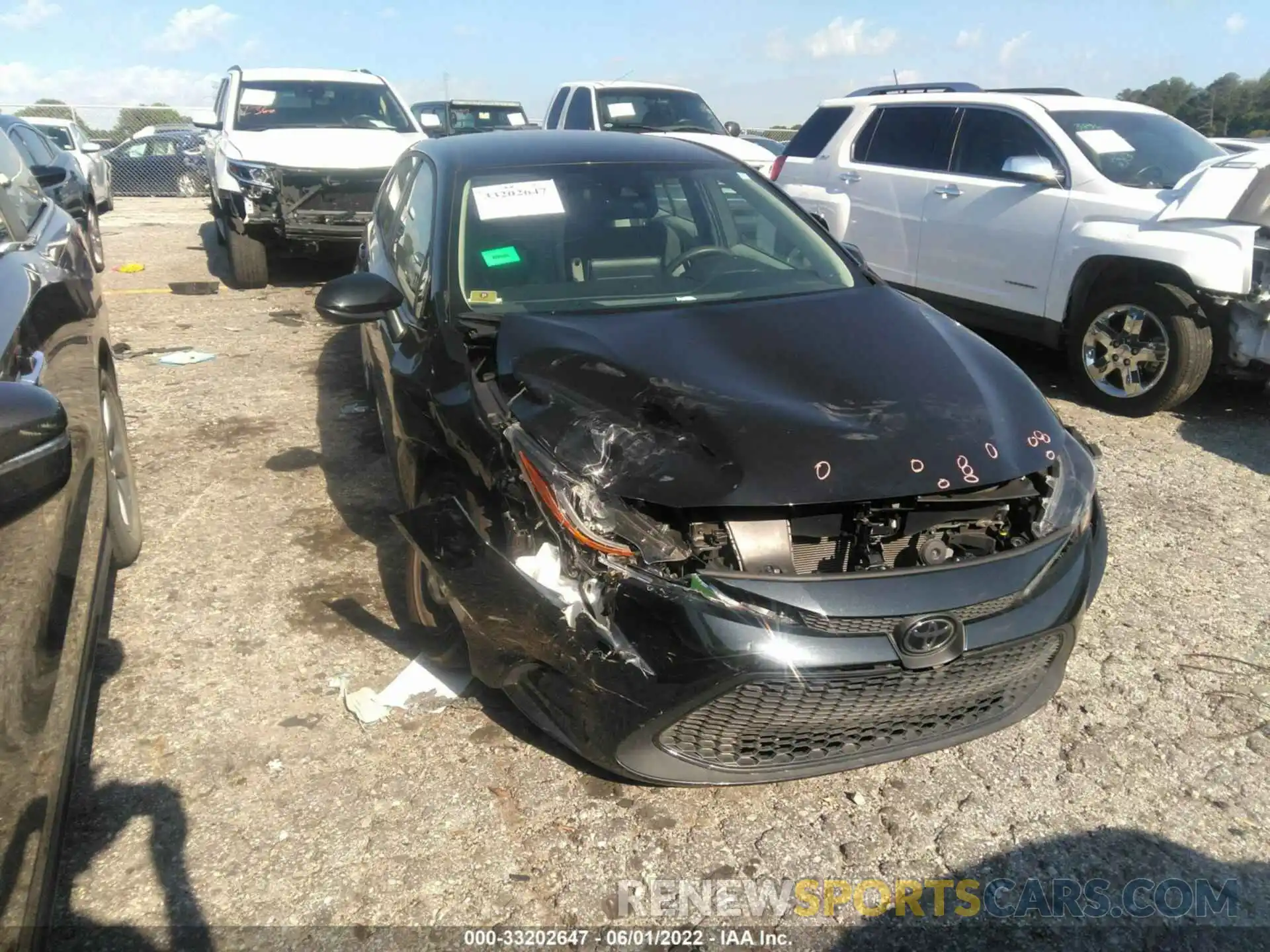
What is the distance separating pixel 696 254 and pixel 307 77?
7875 millimetres

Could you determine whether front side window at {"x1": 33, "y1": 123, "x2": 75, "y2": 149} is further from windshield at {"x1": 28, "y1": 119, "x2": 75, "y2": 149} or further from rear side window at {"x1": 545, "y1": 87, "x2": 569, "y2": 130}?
rear side window at {"x1": 545, "y1": 87, "x2": 569, "y2": 130}

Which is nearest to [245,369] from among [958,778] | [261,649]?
[261,649]

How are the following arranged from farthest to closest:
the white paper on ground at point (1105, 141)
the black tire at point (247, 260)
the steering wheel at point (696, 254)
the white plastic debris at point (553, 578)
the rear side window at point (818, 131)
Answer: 1. the black tire at point (247, 260)
2. the rear side window at point (818, 131)
3. the white paper on ground at point (1105, 141)
4. the steering wheel at point (696, 254)
5. the white plastic debris at point (553, 578)

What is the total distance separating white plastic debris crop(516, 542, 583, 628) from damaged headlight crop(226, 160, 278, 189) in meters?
7.01

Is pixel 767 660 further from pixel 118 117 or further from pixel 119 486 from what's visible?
pixel 118 117

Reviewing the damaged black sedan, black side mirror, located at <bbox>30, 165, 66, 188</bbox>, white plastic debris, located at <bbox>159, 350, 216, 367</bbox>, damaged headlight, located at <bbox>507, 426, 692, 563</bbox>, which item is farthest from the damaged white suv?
damaged headlight, located at <bbox>507, 426, 692, 563</bbox>

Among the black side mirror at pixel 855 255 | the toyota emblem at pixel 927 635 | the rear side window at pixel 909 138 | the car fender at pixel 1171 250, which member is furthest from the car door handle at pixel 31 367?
the rear side window at pixel 909 138

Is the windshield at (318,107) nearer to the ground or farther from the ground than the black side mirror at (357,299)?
farther from the ground

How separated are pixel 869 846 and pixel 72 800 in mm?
2076

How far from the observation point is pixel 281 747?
2.79 meters

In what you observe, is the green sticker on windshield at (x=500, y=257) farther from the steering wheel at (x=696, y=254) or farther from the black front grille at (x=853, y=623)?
the black front grille at (x=853, y=623)

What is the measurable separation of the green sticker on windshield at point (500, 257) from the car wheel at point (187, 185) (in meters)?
19.4

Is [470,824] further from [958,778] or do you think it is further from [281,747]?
[958,778]

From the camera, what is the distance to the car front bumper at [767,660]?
2.17m
